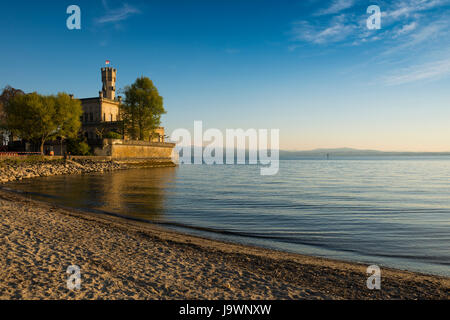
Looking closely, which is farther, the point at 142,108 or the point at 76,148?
the point at 142,108

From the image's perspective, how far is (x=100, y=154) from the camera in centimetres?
5722

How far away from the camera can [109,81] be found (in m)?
85.6

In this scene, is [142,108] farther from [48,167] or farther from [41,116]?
[48,167]

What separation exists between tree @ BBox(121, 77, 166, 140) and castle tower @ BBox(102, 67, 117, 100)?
2329cm

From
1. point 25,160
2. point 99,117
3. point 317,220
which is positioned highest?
point 99,117

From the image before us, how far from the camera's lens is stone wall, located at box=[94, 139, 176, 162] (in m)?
57.1

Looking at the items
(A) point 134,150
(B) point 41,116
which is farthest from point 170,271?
(A) point 134,150

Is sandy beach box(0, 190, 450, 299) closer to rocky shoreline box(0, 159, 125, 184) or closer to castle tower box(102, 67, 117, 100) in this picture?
rocky shoreline box(0, 159, 125, 184)

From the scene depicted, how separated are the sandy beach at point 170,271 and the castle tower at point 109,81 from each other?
81904 mm

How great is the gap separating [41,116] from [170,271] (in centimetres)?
5132

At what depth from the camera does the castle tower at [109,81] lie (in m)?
85.0

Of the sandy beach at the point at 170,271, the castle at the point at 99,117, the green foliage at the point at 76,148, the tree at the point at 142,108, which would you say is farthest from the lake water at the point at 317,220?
the castle at the point at 99,117
